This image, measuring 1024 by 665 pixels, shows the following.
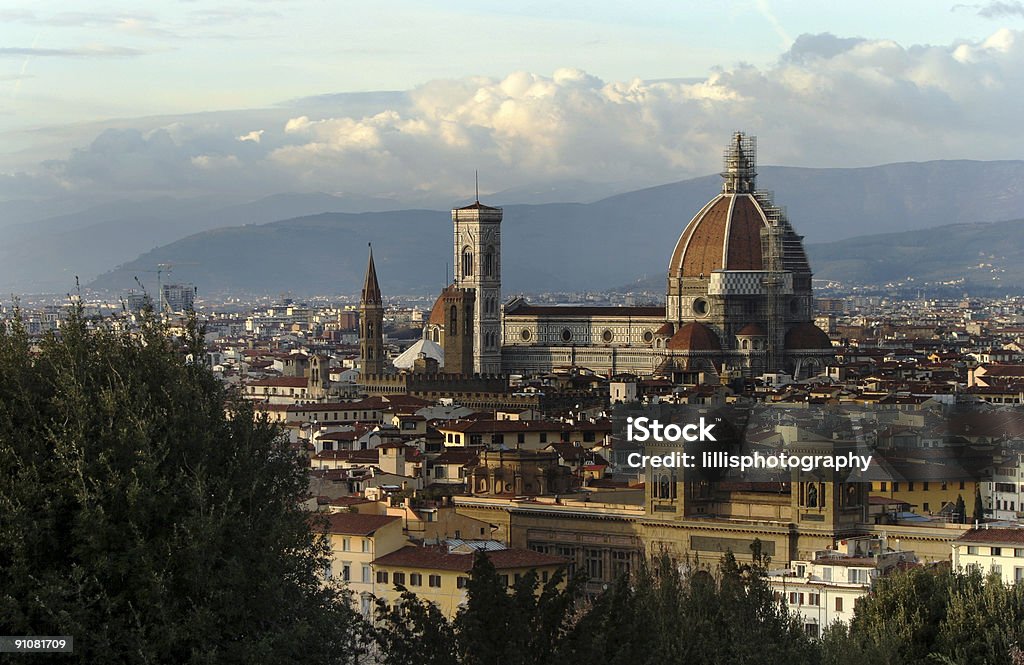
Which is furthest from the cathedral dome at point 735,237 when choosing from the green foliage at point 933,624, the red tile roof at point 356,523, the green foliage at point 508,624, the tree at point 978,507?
the green foliage at point 508,624

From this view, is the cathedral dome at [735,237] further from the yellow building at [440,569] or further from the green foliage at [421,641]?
the green foliage at [421,641]

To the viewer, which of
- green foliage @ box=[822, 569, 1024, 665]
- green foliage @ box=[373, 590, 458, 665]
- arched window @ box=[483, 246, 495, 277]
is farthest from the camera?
arched window @ box=[483, 246, 495, 277]

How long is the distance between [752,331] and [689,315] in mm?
6339

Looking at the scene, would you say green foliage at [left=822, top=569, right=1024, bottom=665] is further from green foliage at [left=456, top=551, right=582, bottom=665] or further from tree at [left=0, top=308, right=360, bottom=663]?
tree at [left=0, top=308, right=360, bottom=663]

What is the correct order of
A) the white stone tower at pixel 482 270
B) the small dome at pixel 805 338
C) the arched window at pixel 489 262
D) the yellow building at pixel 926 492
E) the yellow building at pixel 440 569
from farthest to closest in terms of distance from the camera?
1. the arched window at pixel 489 262
2. the white stone tower at pixel 482 270
3. the small dome at pixel 805 338
4. the yellow building at pixel 926 492
5. the yellow building at pixel 440 569

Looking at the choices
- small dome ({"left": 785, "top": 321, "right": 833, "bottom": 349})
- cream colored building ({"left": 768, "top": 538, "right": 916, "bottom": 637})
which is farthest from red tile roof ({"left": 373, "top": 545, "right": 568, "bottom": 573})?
small dome ({"left": 785, "top": 321, "right": 833, "bottom": 349})

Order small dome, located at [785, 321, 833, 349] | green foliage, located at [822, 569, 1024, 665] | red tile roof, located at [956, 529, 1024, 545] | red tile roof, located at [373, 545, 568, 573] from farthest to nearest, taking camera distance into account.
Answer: small dome, located at [785, 321, 833, 349]
red tile roof, located at [956, 529, 1024, 545]
red tile roof, located at [373, 545, 568, 573]
green foliage, located at [822, 569, 1024, 665]

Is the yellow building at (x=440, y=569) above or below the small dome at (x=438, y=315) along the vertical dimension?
below

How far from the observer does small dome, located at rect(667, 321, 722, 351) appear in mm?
117312

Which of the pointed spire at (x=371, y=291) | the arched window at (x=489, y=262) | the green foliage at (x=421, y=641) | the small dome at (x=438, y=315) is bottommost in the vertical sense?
the green foliage at (x=421, y=641)

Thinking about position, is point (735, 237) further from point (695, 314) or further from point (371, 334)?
point (371, 334)

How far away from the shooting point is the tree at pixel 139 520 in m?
21.1

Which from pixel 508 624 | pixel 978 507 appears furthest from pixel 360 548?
pixel 978 507

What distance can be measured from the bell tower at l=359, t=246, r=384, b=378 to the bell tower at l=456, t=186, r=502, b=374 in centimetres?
1412
